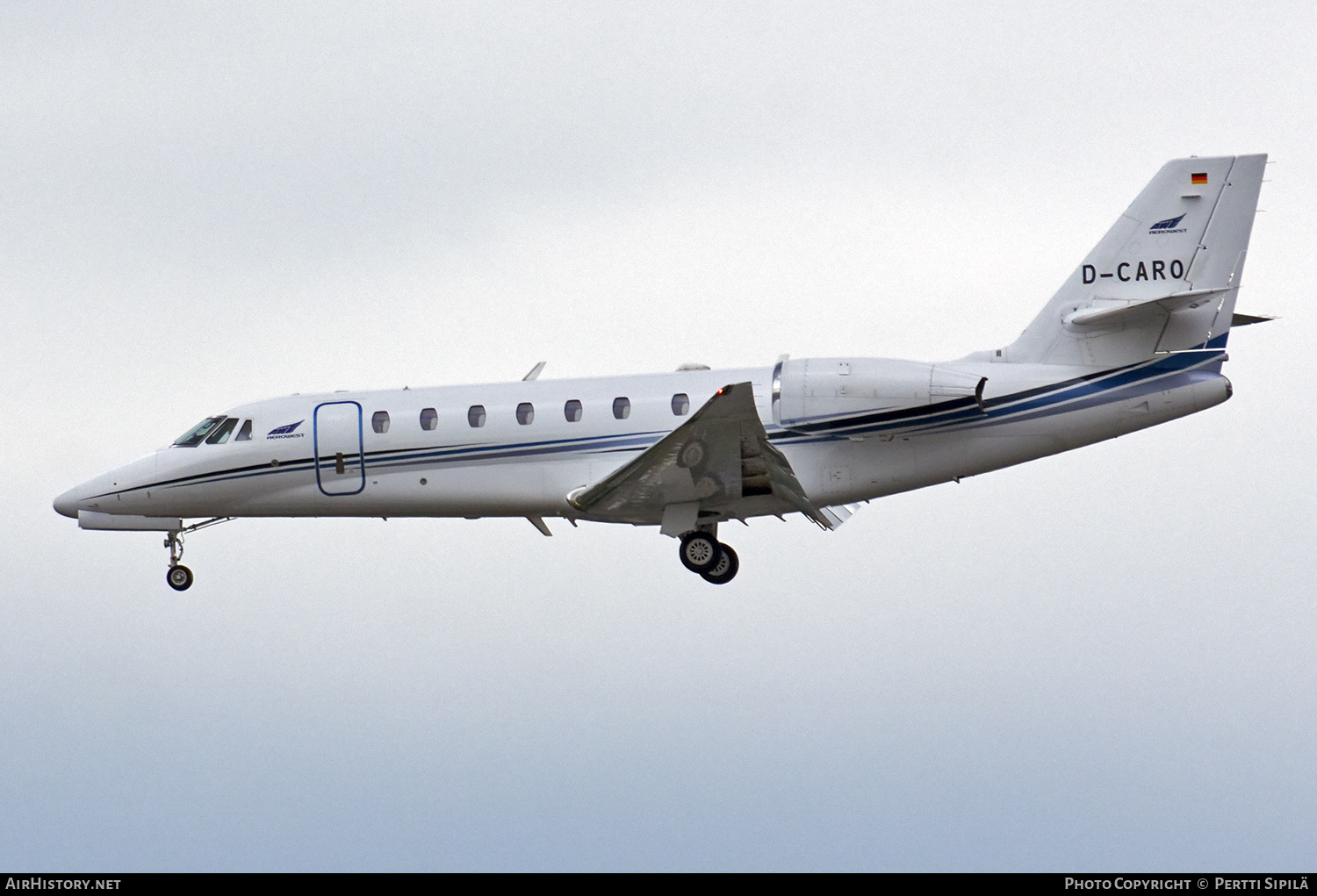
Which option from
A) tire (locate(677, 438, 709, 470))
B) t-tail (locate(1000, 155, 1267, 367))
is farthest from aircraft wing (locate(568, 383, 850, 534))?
t-tail (locate(1000, 155, 1267, 367))

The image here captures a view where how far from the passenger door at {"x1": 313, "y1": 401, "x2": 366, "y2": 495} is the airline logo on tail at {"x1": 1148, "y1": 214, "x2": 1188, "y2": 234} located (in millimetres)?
10635

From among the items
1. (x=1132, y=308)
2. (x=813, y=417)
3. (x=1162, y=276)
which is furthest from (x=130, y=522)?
(x=1162, y=276)

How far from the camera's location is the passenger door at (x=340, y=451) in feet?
76.0

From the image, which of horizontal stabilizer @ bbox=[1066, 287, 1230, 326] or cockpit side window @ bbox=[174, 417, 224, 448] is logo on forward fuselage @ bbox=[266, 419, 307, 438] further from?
horizontal stabilizer @ bbox=[1066, 287, 1230, 326]

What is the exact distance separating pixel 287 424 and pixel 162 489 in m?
2.08

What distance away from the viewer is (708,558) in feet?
73.1

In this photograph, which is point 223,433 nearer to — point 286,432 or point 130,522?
point 286,432

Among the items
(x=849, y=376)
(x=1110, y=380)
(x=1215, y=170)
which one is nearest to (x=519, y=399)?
(x=849, y=376)

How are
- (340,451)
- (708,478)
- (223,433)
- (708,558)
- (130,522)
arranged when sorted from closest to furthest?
(708,478) → (708,558) → (340,451) → (223,433) → (130,522)

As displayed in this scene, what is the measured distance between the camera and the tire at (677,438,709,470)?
67.9 feet

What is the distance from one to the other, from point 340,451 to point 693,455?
523 cm

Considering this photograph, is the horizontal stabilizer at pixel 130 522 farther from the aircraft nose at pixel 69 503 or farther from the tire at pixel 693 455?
the tire at pixel 693 455

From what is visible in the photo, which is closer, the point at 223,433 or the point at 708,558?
the point at 708,558
